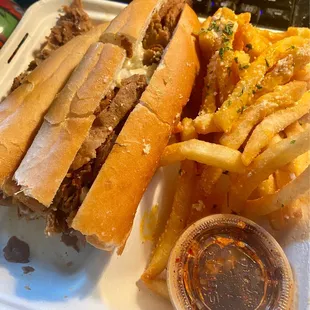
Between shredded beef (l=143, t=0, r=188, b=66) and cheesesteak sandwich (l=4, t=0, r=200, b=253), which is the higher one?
shredded beef (l=143, t=0, r=188, b=66)

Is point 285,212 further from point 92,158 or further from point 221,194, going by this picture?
point 92,158

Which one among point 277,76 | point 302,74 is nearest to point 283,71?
point 277,76

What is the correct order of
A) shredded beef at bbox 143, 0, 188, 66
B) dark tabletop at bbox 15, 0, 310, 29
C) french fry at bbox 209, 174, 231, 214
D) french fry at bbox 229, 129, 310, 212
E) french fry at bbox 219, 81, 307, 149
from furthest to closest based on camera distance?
dark tabletop at bbox 15, 0, 310, 29 < shredded beef at bbox 143, 0, 188, 66 < french fry at bbox 209, 174, 231, 214 < french fry at bbox 219, 81, 307, 149 < french fry at bbox 229, 129, 310, 212

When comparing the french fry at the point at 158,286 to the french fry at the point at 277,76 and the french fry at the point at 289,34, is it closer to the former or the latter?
the french fry at the point at 277,76

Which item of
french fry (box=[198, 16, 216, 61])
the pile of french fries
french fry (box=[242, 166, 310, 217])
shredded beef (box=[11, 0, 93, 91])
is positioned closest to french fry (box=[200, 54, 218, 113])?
the pile of french fries

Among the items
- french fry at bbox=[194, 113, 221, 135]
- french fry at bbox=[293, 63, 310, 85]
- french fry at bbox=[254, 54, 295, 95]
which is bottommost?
french fry at bbox=[194, 113, 221, 135]

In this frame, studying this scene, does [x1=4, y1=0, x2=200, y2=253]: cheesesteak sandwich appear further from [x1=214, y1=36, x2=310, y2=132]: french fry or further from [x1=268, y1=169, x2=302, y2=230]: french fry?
[x1=268, y1=169, x2=302, y2=230]: french fry
